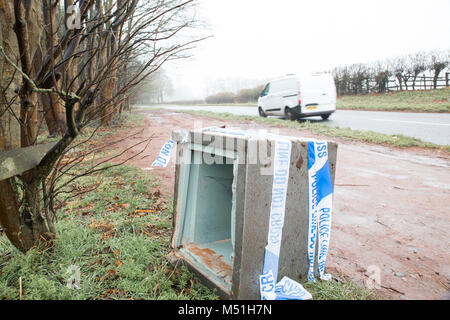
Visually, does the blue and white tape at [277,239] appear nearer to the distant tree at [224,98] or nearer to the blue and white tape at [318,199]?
the blue and white tape at [318,199]

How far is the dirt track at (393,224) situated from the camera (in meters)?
2.30

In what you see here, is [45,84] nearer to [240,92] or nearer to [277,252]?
[277,252]

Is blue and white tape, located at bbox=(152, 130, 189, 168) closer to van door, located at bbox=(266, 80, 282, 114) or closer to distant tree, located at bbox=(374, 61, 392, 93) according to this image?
van door, located at bbox=(266, 80, 282, 114)

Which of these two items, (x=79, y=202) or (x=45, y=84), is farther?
(x=79, y=202)

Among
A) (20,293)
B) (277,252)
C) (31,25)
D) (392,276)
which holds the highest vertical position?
(31,25)

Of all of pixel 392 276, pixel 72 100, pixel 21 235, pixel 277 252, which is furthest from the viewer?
A: pixel 392 276

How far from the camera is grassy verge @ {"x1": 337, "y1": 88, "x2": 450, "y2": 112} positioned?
14.1 m

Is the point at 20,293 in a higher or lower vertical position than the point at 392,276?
higher

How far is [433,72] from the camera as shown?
1952 cm

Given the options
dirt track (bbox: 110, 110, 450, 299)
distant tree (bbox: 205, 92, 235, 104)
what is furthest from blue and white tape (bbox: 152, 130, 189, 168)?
distant tree (bbox: 205, 92, 235, 104)

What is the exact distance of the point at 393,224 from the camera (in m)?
3.21

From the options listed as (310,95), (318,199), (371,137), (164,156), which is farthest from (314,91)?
(164,156)
